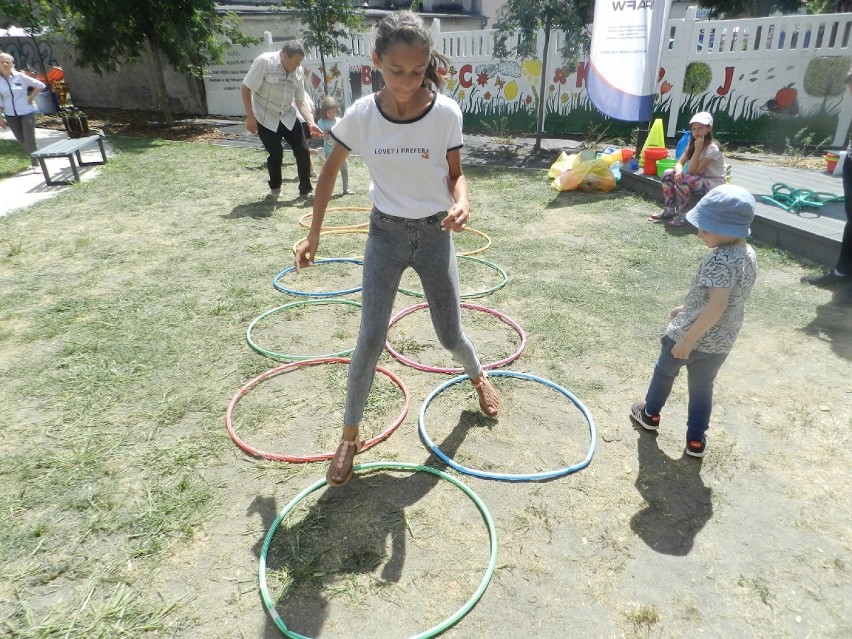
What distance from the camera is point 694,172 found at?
6398mm

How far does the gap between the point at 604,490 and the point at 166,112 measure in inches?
643

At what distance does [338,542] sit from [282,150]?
656 cm

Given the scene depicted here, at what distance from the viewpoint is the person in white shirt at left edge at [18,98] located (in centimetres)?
946

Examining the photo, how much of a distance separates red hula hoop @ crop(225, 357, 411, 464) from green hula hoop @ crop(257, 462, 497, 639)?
207 mm

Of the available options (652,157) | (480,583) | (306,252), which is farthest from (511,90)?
(480,583)

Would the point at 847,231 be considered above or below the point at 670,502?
above

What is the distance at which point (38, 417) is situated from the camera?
337 centimetres

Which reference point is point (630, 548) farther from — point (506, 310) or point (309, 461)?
point (506, 310)

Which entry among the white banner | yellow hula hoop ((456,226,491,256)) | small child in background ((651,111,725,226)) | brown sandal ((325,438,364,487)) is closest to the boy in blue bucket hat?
brown sandal ((325,438,364,487))

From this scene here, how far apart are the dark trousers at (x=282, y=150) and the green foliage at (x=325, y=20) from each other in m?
6.46

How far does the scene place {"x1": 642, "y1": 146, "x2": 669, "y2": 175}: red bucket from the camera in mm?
7664

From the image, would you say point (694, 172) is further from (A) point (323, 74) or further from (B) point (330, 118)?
(A) point (323, 74)

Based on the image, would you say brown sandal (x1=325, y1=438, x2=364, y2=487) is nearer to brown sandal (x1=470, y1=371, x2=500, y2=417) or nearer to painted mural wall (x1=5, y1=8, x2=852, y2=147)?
brown sandal (x1=470, y1=371, x2=500, y2=417)

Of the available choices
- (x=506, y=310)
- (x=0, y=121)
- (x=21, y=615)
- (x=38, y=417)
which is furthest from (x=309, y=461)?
(x=0, y=121)
